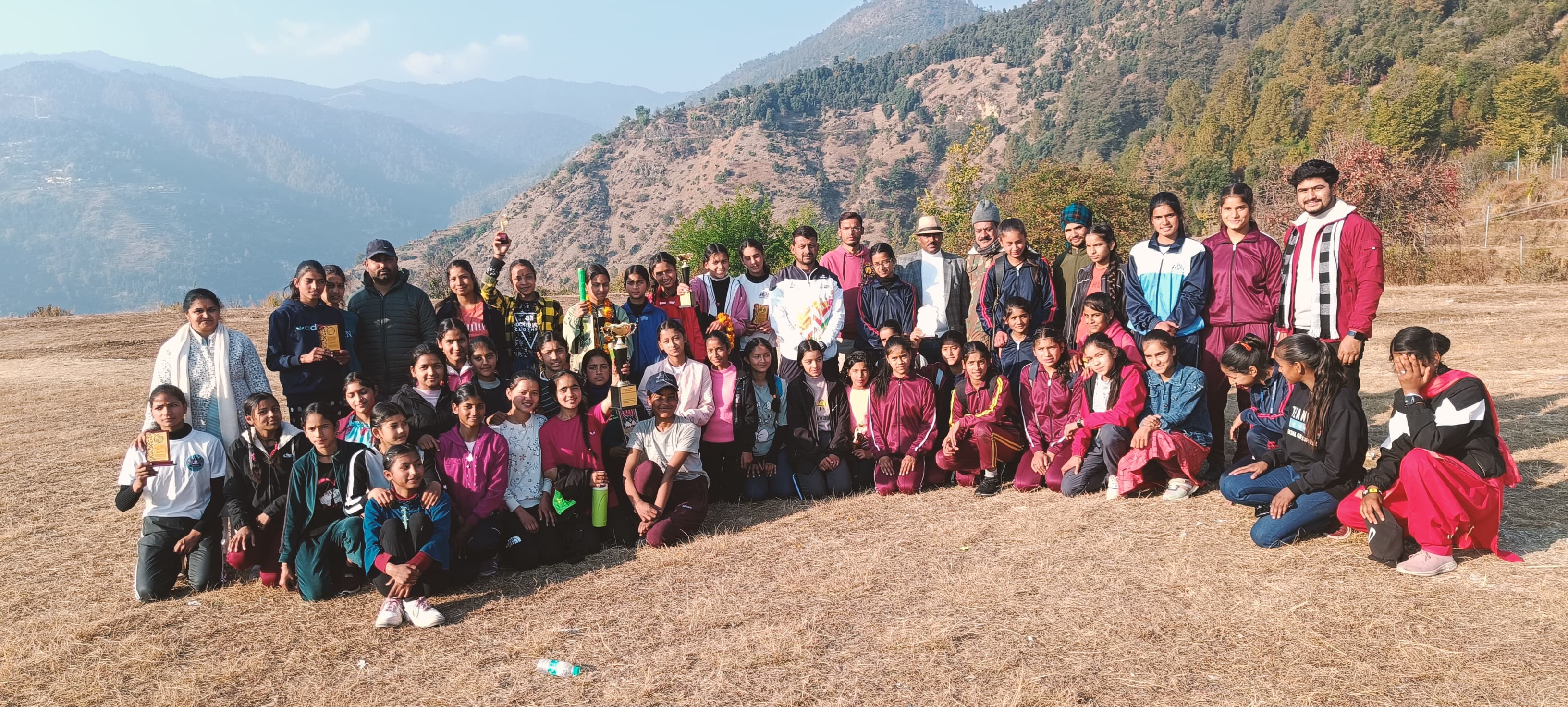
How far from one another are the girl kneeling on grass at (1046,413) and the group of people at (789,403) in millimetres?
18

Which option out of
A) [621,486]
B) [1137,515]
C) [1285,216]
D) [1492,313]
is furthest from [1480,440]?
[1285,216]

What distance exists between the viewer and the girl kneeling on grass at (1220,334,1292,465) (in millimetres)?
5180

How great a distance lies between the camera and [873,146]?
126 m

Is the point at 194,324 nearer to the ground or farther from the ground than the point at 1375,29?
nearer to the ground

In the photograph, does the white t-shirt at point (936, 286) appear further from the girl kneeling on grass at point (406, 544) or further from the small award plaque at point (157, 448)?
the small award plaque at point (157, 448)

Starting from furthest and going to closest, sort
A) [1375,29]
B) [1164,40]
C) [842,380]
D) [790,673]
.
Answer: [1164,40], [1375,29], [842,380], [790,673]

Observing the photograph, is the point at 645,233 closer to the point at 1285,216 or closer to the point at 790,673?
the point at 1285,216

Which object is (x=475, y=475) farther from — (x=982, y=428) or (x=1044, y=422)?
(x=1044, y=422)

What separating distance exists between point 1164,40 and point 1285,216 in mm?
93111

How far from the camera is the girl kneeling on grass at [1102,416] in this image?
5.56 metres

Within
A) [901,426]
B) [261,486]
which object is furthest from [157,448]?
[901,426]

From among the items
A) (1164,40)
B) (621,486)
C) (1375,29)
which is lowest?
(621,486)

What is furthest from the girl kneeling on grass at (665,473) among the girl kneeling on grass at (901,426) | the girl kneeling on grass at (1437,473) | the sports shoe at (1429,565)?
the sports shoe at (1429,565)

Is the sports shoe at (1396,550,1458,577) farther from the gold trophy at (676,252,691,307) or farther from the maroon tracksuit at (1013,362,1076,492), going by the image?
the gold trophy at (676,252,691,307)
